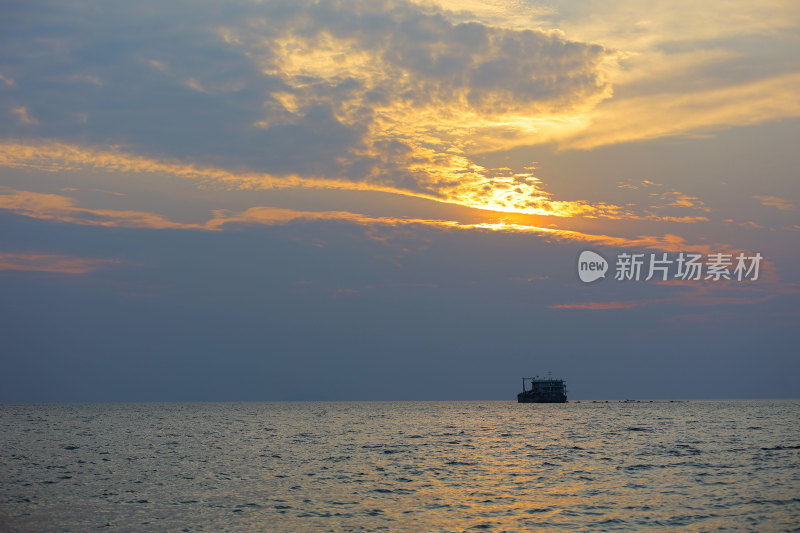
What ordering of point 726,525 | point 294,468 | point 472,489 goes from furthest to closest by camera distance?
point 294,468, point 472,489, point 726,525

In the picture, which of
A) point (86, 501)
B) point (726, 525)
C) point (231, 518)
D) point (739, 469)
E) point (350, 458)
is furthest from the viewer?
point (350, 458)

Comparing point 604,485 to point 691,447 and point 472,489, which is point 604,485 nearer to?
point 472,489

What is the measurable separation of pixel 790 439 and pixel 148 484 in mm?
72589

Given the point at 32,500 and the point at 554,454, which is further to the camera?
the point at 554,454

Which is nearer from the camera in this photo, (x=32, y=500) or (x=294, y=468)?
(x=32, y=500)

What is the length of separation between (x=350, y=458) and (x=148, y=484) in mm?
20880

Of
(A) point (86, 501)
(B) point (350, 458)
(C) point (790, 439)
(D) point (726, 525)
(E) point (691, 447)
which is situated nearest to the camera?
(D) point (726, 525)

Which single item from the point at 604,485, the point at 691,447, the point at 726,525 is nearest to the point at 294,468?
the point at 604,485

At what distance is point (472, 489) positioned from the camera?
42.0m

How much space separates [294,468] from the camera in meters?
54.6

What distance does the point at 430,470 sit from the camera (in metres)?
52.0

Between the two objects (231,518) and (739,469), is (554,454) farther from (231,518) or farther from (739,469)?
(231,518)

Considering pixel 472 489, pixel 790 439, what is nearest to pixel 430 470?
pixel 472 489

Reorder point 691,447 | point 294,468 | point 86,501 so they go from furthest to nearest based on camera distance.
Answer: point 691,447
point 294,468
point 86,501
